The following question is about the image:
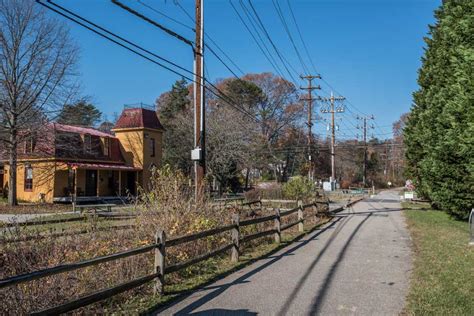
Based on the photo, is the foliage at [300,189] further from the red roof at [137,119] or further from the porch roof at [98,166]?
the red roof at [137,119]

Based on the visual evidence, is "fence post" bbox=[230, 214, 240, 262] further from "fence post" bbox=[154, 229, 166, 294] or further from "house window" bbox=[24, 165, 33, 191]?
"house window" bbox=[24, 165, 33, 191]

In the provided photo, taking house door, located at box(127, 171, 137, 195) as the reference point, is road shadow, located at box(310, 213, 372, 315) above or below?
below

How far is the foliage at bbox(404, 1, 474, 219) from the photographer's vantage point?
1218 cm

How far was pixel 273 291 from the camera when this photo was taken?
299 inches

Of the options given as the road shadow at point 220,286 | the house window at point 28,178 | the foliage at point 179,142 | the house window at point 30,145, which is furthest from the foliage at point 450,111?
the house window at point 28,178

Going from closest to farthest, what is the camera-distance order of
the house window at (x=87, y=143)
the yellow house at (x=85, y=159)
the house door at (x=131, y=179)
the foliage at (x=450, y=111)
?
the foliage at (x=450, y=111) → the yellow house at (x=85, y=159) → the house window at (x=87, y=143) → the house door at (x=131, y=179)

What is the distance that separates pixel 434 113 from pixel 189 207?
13840 millimetres

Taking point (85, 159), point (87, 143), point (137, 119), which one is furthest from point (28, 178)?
point (137, 119)

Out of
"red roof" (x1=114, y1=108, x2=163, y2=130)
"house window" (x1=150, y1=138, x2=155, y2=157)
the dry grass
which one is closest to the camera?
the dry grass

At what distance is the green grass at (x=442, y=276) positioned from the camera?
6.56 meters

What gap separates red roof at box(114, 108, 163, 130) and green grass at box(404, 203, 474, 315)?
108ft

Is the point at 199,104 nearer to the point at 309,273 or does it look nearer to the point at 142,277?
the point at 309,273

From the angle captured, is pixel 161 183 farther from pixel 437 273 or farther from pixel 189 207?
pixel 437 273

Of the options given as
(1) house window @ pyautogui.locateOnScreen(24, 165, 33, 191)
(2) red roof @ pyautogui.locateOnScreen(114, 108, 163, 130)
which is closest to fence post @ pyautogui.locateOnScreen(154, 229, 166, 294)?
(1) house window @ pyautogui.locateOnScreen(24, 165, 33, 191)
